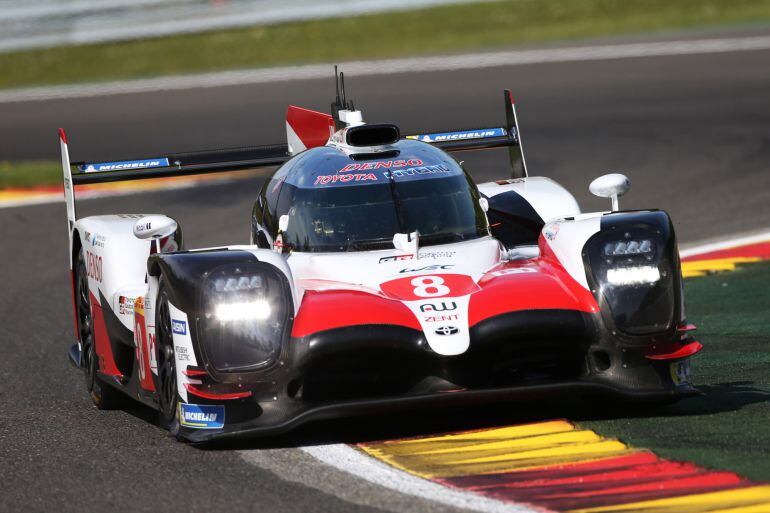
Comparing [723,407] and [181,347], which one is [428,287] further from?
[723,407]

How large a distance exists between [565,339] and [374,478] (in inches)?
49.6

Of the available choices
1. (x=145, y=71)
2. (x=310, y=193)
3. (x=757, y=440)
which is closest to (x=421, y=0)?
(x=145, y=71)

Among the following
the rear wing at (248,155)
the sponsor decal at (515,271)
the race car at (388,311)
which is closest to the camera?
the race car at (388,311)

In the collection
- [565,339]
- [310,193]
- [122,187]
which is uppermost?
[310,193]

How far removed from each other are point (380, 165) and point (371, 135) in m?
0.45

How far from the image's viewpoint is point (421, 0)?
28.6 m

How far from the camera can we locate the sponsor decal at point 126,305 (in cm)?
763

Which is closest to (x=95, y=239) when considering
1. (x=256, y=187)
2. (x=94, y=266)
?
(x=94, y=266)

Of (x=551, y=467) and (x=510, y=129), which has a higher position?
(x=510, y=129)

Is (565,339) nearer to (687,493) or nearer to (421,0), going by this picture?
(687,493)

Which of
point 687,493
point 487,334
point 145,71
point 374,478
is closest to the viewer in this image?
point 687,493

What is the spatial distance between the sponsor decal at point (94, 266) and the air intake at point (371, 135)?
60.9 inches

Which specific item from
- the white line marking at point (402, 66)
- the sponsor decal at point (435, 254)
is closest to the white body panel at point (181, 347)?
the sponsor decal at point (435, 254)

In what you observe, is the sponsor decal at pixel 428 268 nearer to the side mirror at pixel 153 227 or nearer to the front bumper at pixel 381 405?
the front bumper at pixel 381 405
